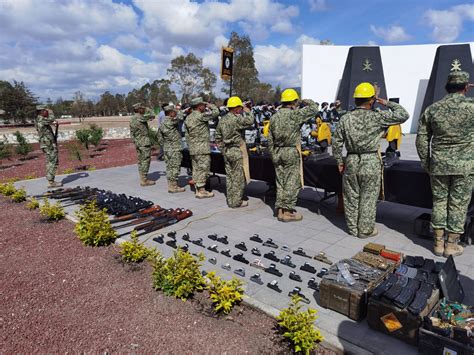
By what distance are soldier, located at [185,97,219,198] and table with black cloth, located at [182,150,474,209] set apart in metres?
1.18

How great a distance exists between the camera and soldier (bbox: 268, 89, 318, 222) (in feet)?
16.6

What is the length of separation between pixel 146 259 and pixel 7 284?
5.54 feet

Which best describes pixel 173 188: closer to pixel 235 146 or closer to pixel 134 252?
pixel 235 146

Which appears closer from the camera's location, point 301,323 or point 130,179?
point 301,323

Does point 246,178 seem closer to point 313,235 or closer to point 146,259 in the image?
point 313,235

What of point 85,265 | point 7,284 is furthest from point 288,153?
point 7,284

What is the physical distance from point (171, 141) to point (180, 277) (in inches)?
192

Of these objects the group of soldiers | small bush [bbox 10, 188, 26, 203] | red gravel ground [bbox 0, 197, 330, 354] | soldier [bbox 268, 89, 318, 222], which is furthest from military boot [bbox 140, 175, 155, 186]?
soldier [bbox 268, 89, 318, 222]

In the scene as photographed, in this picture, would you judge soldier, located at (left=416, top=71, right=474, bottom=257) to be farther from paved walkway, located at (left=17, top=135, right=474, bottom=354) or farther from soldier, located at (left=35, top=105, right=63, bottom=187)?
soldier, located at (left=35, top=105, right=63, bottom=187)

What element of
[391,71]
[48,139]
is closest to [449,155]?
[48,139]

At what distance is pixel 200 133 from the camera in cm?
705

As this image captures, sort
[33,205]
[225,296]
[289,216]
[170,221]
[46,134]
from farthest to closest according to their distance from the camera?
1. [46,134]
2. [33,205]
3. [170,221]
4. [289,216]
5. [225,296]

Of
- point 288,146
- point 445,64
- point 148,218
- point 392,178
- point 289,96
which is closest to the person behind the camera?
point 392,178

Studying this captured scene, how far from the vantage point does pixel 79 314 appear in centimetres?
332
